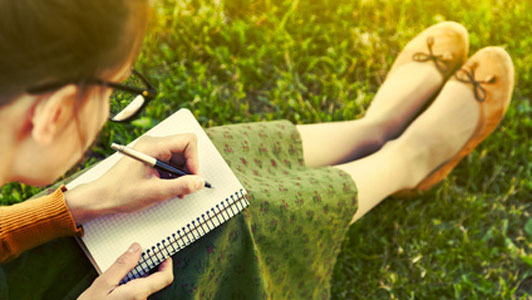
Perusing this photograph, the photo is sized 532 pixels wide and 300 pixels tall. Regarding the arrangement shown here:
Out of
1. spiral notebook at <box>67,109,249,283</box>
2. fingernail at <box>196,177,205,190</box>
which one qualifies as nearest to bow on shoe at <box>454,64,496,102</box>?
spiral notebook at <box>67,109,249,283</box>

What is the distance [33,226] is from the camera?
1.18 m

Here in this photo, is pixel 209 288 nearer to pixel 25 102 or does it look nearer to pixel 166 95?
pixel 25 102

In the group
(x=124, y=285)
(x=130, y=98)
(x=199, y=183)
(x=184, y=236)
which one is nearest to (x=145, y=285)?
(x=124, y=285)

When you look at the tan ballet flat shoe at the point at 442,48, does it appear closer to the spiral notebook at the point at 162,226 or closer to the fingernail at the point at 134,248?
the spiral notebook at the point at 162,226

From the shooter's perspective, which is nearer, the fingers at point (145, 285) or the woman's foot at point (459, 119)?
the fingers at point (145, 285)

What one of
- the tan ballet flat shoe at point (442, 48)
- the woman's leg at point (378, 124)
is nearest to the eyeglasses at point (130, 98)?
the woman's leg at point (378, 124)

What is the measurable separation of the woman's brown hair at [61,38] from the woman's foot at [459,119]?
1412 mm

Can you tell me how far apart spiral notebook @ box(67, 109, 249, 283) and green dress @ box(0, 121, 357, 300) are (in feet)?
0.13

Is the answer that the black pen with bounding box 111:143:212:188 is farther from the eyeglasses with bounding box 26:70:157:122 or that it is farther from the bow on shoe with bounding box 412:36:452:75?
the bow on shoe with bounding box 412:36:452:75

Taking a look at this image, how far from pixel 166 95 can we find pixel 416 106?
115 cm

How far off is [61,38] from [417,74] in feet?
5.89

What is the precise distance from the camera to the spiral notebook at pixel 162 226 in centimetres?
122

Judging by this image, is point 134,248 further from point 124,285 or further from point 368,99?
point 368,99

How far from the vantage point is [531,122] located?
217 cm
